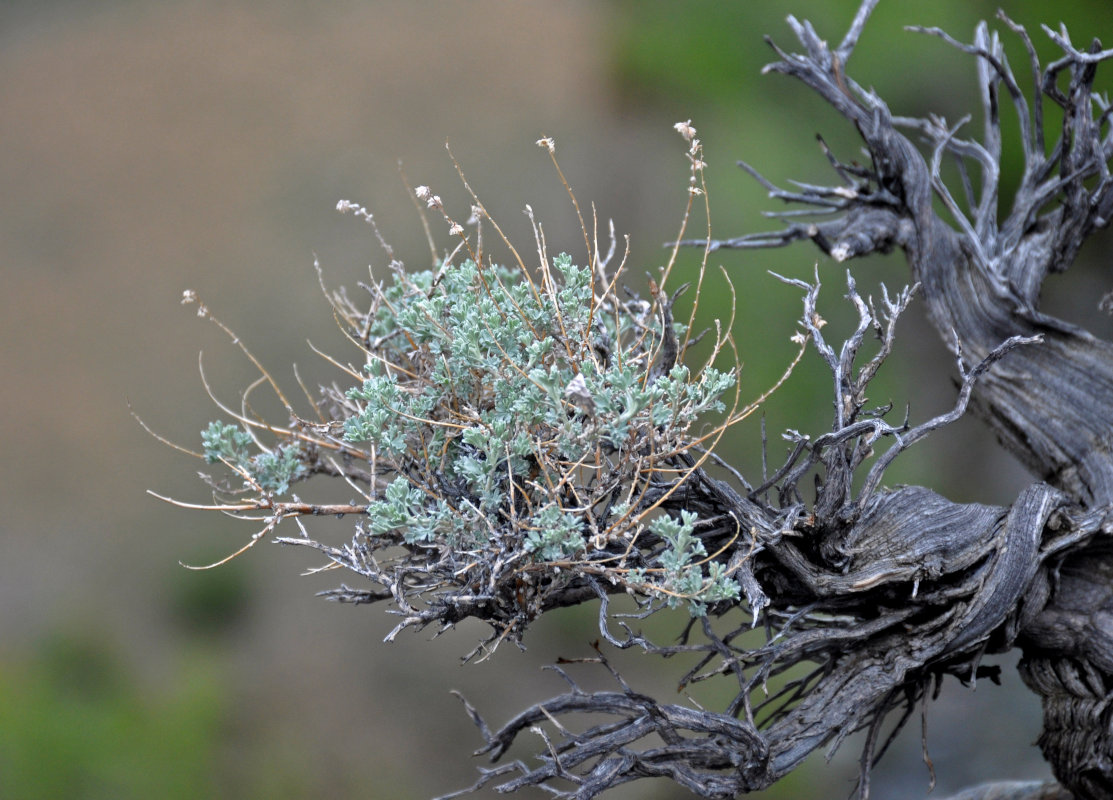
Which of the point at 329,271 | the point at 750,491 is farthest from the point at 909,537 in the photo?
the point at 329,271

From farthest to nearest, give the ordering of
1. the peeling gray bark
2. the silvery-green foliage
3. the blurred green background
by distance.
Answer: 1. the blurred green background
2. the peeling gray bark
3. the silvery-green foliage

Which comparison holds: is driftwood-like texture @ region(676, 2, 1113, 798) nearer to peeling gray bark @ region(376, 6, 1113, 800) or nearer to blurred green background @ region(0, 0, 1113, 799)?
peeling gray bark @ region(376, 6, 1113, 800)

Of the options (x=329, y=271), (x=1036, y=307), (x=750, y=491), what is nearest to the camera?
(x=750, y=491)

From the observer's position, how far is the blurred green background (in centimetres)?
387

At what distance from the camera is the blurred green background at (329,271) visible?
387cm

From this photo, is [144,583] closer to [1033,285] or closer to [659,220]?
[659,220]

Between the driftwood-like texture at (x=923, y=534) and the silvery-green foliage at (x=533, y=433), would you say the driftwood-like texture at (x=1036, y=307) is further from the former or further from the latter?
the silvery-green foliage at (x=533, y=433)

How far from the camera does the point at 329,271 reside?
179 inches

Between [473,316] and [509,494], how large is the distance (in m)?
0.28

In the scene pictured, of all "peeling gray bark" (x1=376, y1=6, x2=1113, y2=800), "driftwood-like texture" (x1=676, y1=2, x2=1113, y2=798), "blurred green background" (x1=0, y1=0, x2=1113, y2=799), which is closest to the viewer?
"peeling gray bark" (x1=376, y1=6, x2=1113, y2=800)

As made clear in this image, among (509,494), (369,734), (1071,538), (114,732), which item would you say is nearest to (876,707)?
(1071,538)

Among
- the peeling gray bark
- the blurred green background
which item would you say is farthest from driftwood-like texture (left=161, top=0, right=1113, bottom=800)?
the blurred green background

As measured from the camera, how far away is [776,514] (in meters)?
1.63

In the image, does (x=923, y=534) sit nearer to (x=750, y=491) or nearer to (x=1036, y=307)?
(x=750, y=491)
